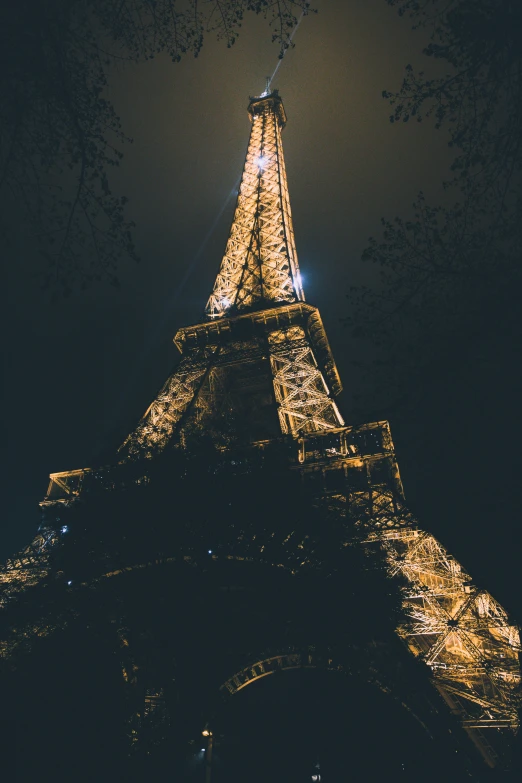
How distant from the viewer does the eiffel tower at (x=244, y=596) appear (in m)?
9.49

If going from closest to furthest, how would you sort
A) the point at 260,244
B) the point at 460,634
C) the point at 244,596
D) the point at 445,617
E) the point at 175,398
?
the point at 460,634
the point at 445,617
the point at 244,596
the point at 175,398
the point at 260,244

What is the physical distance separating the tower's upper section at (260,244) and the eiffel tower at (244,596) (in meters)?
12.2

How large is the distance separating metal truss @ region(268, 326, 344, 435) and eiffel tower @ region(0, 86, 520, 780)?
214 cm

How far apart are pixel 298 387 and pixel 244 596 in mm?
8991

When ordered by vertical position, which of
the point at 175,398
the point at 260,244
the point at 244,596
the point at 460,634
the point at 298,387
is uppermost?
the point at 260,244

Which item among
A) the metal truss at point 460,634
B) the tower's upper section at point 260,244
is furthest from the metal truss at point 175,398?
the metal truss at point 460,634

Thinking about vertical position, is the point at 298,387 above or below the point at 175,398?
below

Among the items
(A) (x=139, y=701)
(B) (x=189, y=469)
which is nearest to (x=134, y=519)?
(B) (x=189, y=469)

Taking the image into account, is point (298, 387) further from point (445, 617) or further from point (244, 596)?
point (445, 617)

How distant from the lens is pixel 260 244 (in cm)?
3019

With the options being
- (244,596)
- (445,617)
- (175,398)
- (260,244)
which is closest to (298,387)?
(175,398)

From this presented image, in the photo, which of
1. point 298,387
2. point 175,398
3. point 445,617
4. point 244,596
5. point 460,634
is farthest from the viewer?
point 175,398

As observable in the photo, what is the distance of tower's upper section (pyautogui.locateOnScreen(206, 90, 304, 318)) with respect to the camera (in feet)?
89.8

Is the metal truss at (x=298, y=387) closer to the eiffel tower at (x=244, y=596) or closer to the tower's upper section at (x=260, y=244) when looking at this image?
the eiffel tower at (x=244, y=596)
